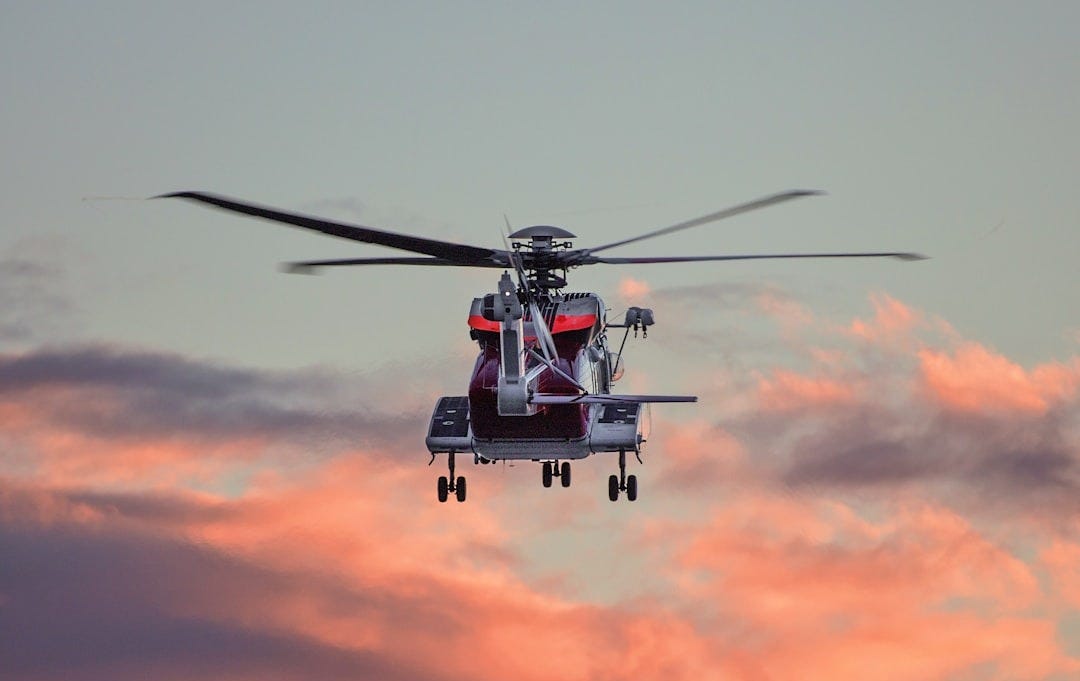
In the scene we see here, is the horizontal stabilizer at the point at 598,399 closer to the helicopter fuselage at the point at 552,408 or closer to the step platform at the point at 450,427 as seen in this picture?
the helicopter fuselage at the point at 552,408

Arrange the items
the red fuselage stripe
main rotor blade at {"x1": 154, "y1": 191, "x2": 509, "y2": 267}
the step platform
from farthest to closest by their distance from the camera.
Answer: the step platform, the red fuselage stripe, main rotor blade at {"x1": 154, "y1": 191, "x2": 509, "y2": 267}

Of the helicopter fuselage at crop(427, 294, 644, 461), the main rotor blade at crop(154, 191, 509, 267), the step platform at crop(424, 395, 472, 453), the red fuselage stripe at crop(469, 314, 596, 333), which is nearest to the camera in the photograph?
the main rotor blade at crop(154, 191, 509, 267)

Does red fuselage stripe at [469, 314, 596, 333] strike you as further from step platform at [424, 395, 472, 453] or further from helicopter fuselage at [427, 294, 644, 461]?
step platform at [424, 395, 472, 453]

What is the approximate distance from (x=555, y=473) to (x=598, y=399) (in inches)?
373

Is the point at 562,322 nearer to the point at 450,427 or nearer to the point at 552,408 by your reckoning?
the point at 552,408

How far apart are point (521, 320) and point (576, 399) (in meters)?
3.52

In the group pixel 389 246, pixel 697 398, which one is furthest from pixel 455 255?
pixel 697 398

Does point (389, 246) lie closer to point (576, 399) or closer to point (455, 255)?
point (455, 255)

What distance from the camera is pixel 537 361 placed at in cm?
8344

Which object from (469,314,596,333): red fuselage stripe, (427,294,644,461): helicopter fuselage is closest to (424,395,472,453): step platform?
(427,294,644,461): helicopter fuselage

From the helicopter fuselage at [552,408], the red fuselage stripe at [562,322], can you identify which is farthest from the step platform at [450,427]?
the red fuselage stripe at [562,322]

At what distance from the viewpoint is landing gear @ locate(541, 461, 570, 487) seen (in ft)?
296

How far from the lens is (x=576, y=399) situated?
82.5m

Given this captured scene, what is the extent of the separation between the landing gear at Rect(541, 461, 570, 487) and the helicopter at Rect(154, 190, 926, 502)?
0.04 m
